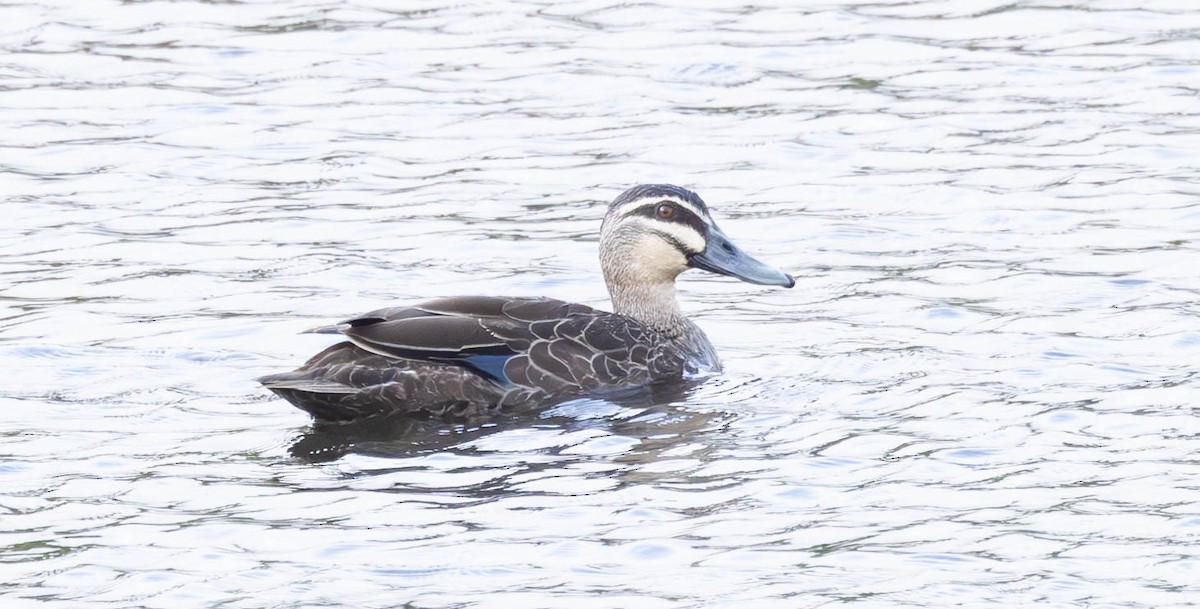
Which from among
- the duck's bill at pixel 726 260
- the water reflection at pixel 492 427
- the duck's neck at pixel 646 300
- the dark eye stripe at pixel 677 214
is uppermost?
the dark eye stripe at pixel 677 214

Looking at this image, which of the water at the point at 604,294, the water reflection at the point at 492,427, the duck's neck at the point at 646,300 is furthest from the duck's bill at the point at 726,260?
the water reflection at the point at 492,427

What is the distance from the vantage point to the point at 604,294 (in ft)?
48.8

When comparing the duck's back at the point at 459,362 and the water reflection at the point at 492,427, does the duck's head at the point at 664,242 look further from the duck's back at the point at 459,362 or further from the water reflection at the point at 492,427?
the water reflection at the point at 492,427

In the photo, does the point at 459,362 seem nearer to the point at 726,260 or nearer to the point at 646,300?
the point at 646,300

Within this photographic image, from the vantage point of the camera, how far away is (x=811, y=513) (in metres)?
10.0

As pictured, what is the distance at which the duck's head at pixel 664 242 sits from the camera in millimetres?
13500

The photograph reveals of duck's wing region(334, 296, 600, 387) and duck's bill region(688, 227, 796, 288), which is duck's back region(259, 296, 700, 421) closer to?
duck's wing region(334, 296, 600, 387)

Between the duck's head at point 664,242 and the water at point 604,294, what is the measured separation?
0.55 m

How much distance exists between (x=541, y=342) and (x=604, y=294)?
2477mm

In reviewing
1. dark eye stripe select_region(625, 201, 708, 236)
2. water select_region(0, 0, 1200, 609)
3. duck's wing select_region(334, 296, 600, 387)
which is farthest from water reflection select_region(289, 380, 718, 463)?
dark eye stripe select_region(625, 201, 708, 236)

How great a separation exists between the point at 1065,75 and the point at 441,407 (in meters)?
9.66

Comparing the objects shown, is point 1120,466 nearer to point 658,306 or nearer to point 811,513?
point 811,513

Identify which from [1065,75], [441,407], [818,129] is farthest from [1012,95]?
[441,407]

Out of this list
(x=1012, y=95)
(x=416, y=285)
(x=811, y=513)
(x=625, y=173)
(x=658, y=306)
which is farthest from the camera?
(x=1012, y=95)
